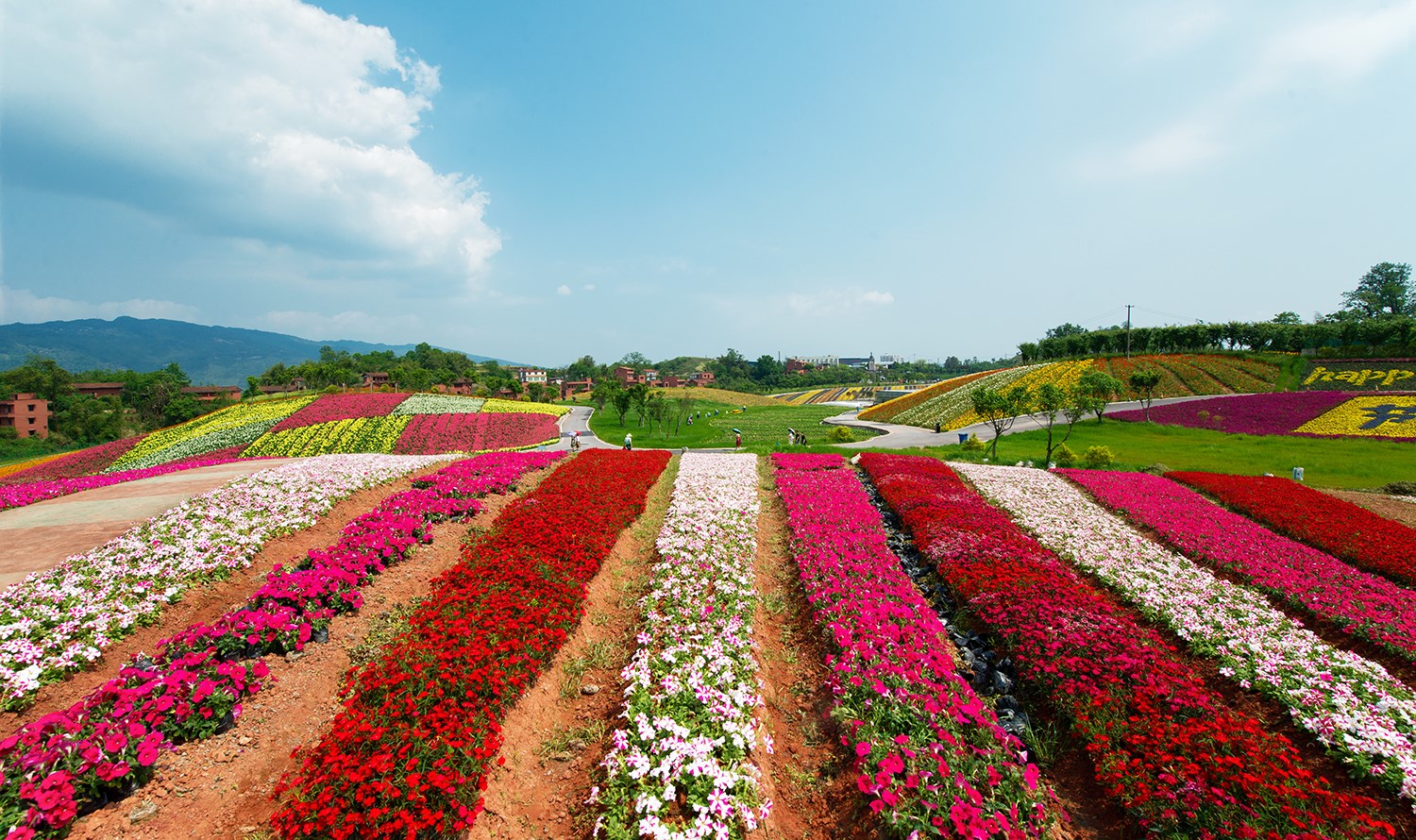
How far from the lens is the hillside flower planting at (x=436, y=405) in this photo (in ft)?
154

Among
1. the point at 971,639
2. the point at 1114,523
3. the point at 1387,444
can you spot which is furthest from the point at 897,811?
the point at 1387,444

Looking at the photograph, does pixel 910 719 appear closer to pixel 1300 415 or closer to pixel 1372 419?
pixel 1372 419

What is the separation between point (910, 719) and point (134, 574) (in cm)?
1255

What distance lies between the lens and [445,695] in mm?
6020

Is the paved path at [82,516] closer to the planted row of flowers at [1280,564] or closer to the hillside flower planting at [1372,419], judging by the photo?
the planted row of flowers at [1280,564]

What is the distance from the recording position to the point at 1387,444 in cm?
2792

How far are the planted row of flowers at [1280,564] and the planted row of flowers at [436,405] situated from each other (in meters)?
48.7

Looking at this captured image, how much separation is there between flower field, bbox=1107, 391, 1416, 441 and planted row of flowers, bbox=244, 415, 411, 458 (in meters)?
57.9

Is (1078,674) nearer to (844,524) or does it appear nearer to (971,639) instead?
(971,639)

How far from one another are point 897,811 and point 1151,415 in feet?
162

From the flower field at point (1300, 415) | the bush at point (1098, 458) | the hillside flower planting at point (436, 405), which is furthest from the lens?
the hillside flower planting at point (436, 405)

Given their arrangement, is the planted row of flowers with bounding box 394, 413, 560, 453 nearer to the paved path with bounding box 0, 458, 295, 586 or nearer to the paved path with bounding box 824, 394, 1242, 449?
the paved path with bounding box 0, 458, 295, 586

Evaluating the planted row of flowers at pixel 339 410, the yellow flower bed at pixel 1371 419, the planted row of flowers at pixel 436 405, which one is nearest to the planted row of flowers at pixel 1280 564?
the yellow flower bed at pixel 1371 419

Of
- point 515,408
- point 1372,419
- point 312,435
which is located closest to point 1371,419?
point 1372,419
